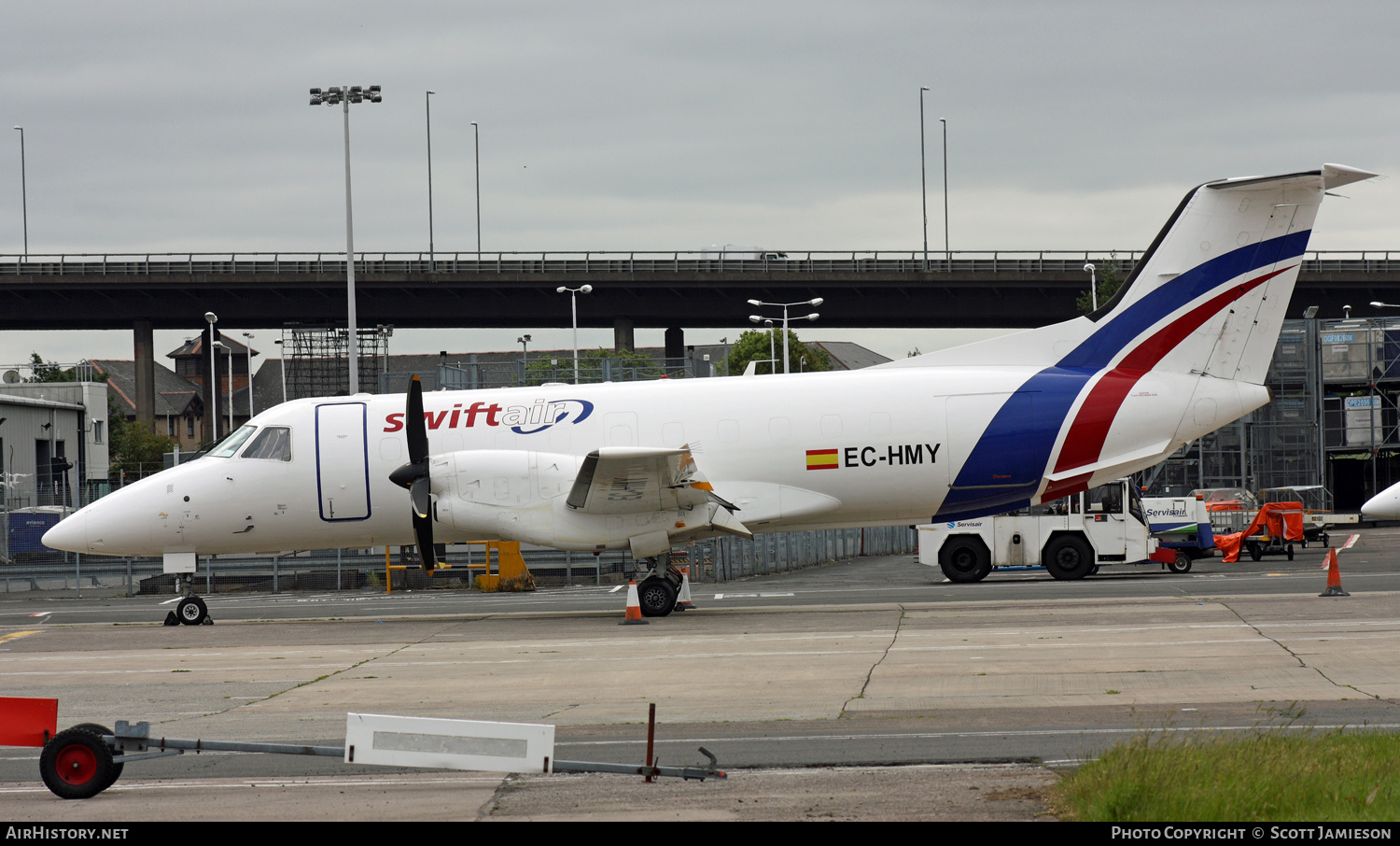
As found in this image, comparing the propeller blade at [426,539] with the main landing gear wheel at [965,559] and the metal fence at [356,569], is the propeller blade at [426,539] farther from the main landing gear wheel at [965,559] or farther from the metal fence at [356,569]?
the main landing gear wheel at [965,559]

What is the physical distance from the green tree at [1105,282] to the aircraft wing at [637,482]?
43329mm

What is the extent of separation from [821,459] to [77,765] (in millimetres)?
13278

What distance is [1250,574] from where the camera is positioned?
26766 millimetres

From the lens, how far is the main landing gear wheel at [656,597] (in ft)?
65.9

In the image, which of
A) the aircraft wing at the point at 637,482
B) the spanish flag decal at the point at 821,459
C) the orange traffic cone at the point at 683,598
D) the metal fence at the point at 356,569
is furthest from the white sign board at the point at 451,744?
the metal fence at the point at 356,569

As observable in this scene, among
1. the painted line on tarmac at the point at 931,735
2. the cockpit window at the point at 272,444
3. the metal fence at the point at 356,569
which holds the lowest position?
the metal fence at the point at 356,569

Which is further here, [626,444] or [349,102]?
[349,102]

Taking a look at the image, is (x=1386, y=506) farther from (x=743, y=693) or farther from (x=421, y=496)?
(x=421, y=496)

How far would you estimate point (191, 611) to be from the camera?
20938mm

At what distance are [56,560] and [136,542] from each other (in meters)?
19.1

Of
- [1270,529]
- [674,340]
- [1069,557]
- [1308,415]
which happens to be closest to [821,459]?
[1069,557]

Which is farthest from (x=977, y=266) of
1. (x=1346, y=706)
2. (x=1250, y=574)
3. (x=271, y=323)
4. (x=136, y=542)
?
(x=1346, y=706)

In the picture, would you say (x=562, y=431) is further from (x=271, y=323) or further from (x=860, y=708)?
(x=271, y=323)

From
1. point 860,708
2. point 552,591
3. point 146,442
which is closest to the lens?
point 860,708
